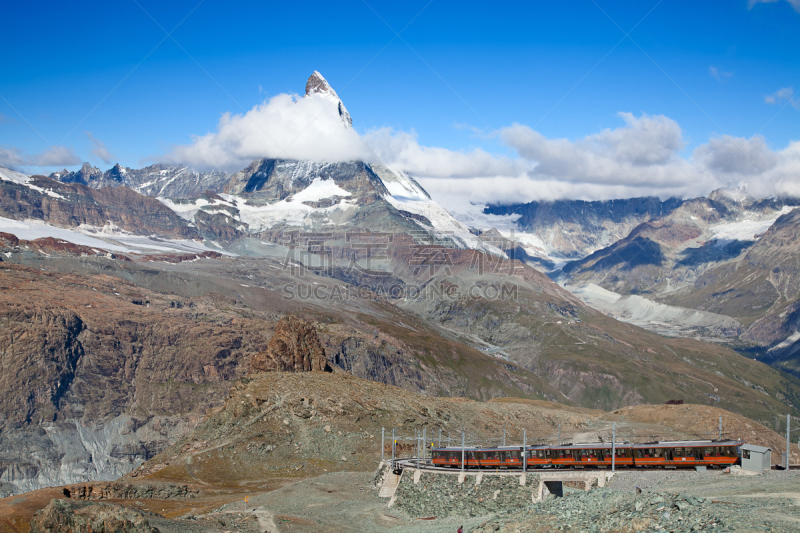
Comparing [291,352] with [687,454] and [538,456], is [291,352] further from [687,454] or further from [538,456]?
[687,454]

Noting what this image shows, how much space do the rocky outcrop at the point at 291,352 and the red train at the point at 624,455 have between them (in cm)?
9836

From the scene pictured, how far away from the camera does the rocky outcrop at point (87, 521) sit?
51.8 m

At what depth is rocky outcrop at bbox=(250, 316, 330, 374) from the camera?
16750cm

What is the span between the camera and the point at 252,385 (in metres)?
130

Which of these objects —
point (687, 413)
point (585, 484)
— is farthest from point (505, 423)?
point (585, 484)

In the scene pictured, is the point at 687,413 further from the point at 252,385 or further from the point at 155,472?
the point at 155,472

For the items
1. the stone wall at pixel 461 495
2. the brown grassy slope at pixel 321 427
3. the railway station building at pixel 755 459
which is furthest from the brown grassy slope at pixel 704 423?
the stone wall at pixel 461 495

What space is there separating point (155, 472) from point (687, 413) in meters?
115

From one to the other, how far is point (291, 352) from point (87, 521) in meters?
123

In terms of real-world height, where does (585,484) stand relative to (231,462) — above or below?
above

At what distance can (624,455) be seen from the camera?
2704 inches

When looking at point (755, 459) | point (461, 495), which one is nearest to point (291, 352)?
point (461, 495)

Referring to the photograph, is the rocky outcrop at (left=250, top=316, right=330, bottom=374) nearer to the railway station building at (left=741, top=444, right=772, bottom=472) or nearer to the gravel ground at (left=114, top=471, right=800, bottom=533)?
the gravel ground at (left=114, top=471, right=800, bottom=533)

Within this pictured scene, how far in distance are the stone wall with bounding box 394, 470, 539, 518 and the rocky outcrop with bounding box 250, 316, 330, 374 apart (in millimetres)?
95544
